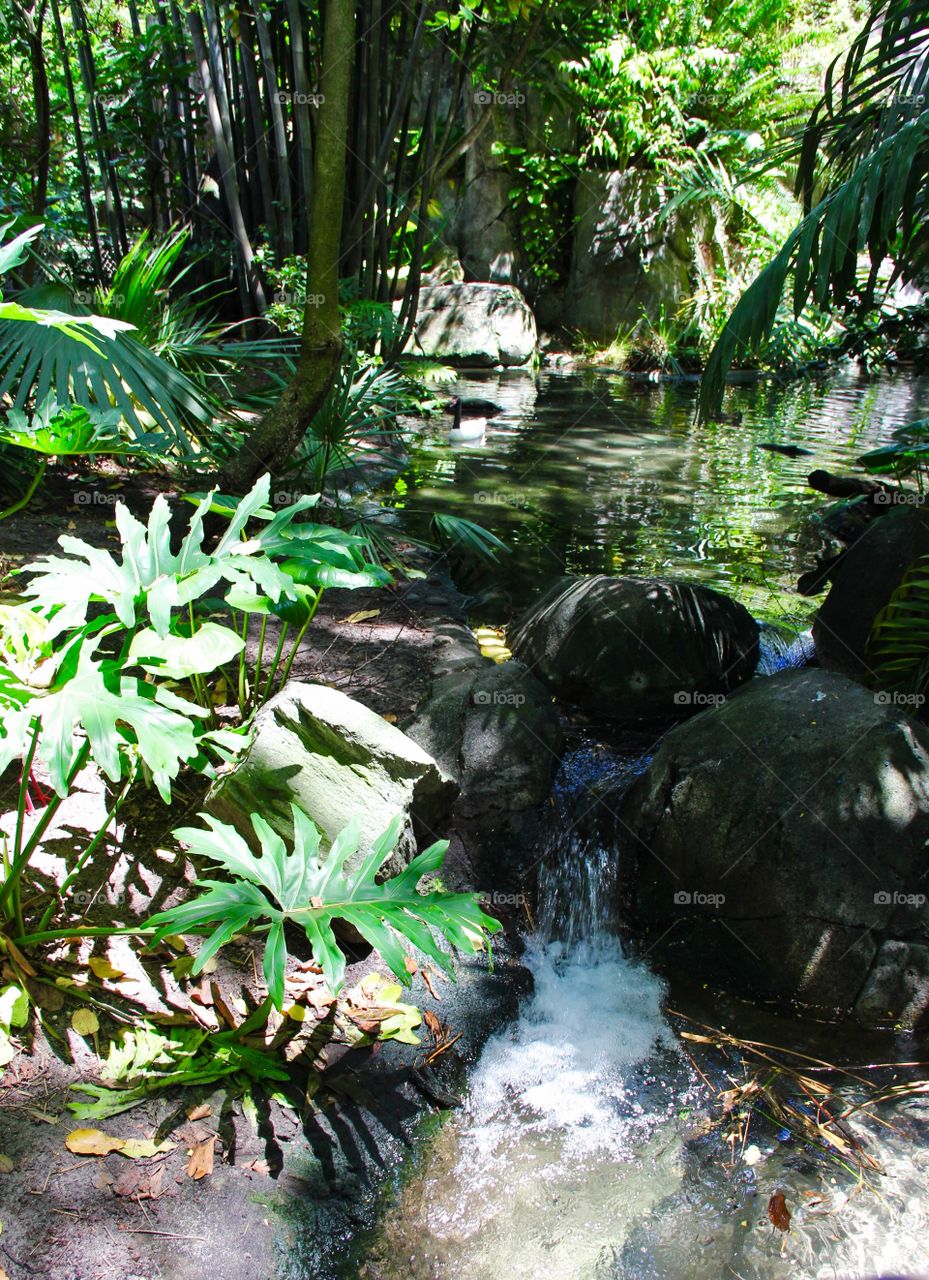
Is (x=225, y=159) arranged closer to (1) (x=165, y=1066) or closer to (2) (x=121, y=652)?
(2) (x=121, y=652)

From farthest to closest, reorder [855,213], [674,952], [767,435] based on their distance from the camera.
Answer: [767,435]
[855,213]
[674,952]

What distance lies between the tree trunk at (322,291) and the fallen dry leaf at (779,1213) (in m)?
3.52

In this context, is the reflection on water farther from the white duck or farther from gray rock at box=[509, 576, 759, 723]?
gray rock at box=[509, 576, 759, 723]

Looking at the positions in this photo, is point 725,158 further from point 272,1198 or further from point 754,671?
point 272,1198

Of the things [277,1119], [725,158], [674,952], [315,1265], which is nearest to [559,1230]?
[315,1265]

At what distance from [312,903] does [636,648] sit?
2.17 m

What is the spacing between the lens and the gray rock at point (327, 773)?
2.49 metres

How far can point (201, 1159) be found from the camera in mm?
1833

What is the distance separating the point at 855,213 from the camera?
10.1 ft

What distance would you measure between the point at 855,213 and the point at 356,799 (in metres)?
2.56

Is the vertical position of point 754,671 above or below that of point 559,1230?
above

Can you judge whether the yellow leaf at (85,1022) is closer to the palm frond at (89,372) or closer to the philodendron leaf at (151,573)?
the philodendron leaf at (151,573)

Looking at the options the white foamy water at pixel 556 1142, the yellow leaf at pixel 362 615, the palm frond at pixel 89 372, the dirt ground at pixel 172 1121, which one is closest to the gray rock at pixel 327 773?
the dirt ground at pixel 172 1121

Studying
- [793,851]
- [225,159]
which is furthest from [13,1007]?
[225,159]
